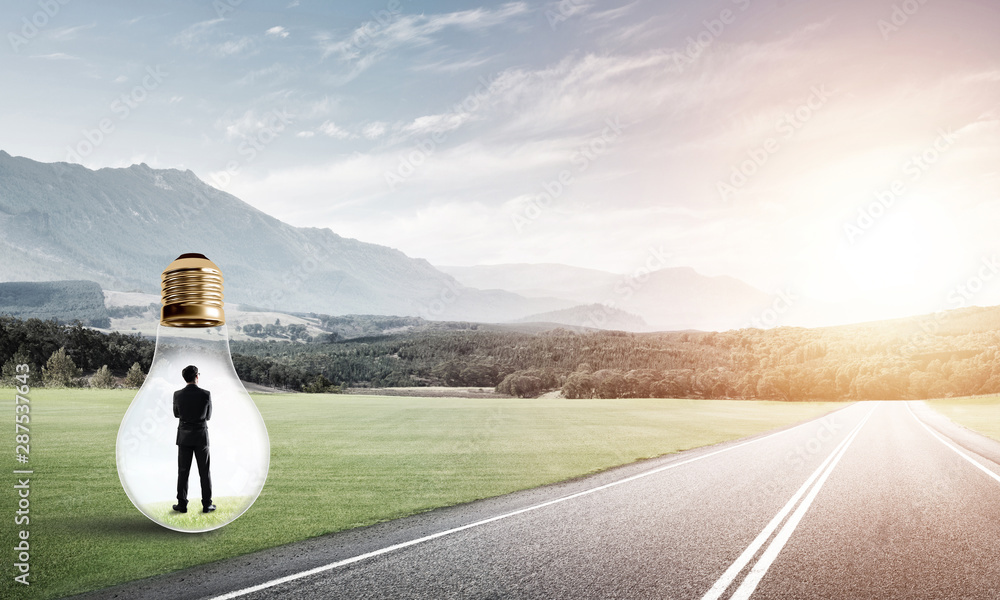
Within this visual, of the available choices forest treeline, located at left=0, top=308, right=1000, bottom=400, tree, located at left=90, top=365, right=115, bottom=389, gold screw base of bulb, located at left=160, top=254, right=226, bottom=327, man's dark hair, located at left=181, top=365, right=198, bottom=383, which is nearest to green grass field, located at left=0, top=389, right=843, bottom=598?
man's dark hair, located at left=181, top=365, right=198, bottom=383

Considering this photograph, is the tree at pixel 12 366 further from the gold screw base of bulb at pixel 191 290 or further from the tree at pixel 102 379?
the gold screw base of bulb at pixel 191 290

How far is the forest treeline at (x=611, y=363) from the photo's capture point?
81.8m

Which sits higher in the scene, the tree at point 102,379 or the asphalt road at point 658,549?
the tree at point 102,379

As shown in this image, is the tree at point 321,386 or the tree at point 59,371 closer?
the tree at point 59,371

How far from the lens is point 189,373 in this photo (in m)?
5.10

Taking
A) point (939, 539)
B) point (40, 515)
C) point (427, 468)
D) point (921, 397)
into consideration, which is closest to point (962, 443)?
point (939, 539)

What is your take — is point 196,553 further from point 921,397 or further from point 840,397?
point 921,397

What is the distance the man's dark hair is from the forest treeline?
273 feet

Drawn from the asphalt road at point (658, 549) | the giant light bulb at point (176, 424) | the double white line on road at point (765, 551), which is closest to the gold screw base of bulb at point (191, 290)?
the giant light bulb at point (176, 424)

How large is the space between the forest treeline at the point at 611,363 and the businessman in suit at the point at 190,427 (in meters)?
83.3

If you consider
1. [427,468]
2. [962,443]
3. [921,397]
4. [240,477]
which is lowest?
[921,397]

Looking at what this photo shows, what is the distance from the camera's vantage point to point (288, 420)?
35.3m

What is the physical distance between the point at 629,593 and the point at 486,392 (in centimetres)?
10144

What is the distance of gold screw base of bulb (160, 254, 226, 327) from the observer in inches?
181
